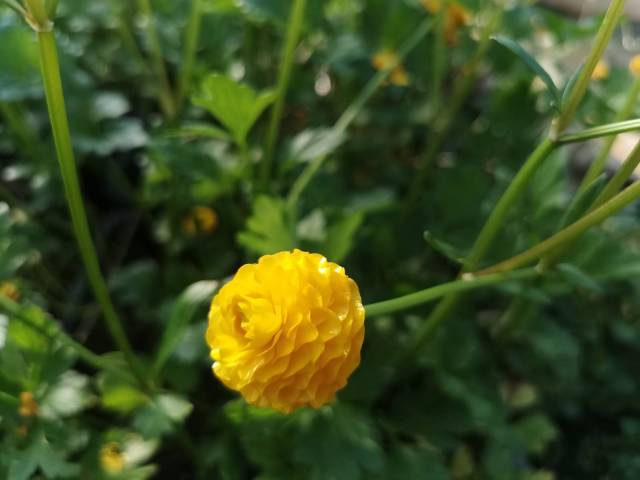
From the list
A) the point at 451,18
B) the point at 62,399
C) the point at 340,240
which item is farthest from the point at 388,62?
the point at 62,399

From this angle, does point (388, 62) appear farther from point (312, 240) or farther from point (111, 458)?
point (111, 458)

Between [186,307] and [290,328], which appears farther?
[186,307]

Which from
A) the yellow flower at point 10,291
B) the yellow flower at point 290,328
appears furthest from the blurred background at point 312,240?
the yellow flower at point 290,328

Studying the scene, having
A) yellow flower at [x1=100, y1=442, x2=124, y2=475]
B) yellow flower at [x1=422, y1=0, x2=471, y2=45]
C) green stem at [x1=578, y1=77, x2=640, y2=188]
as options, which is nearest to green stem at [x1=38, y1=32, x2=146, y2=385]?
yellow flower at [x1=100, y1=442, x2=124, y2=475]

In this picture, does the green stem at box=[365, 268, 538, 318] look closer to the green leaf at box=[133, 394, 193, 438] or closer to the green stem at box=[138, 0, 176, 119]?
the green leaf at box=[133, 394, 193, 438]

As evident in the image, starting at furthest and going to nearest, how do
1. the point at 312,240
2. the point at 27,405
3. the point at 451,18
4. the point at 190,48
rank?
the point at 451,18 < the point at 190,48 < the point at 312,240 < the point at 27,405

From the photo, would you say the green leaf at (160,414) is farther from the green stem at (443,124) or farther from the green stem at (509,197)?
the green stem at (443,124)

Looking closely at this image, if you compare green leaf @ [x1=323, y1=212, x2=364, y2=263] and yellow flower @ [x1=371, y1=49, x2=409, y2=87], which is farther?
yellow flower @ [x1=371, y1=49, x2=409, y2=87]
